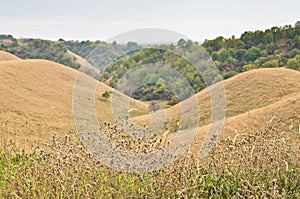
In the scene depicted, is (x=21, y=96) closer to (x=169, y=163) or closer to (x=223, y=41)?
(x=169, y=163)

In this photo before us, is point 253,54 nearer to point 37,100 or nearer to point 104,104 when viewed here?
point 104,104

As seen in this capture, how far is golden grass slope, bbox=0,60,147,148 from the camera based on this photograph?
15805mm

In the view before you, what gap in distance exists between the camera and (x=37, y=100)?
21938 millimetres

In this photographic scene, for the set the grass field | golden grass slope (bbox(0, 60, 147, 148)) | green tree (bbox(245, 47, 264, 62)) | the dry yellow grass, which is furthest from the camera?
green tree (bbox(245, 47, 264, 62))

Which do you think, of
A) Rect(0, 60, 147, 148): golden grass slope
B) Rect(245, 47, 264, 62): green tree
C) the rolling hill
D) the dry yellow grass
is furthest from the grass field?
Rect(245, 47, 264, 62): green tree

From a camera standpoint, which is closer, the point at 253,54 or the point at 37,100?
the point at 37,100

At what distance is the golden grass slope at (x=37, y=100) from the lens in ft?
51.9

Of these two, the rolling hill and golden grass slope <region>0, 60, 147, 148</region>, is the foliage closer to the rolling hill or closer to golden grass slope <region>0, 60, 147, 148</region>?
the rolling hill

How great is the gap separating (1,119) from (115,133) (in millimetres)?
13343

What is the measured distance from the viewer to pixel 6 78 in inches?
912

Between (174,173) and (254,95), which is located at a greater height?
(174,173)

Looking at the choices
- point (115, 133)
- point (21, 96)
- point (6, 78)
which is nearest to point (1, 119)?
point (21, 96)

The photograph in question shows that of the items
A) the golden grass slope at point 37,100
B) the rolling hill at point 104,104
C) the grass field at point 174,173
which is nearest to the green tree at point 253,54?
the golden grass slope at point 37,100

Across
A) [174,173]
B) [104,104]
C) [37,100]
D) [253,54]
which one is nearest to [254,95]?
[104,104]
